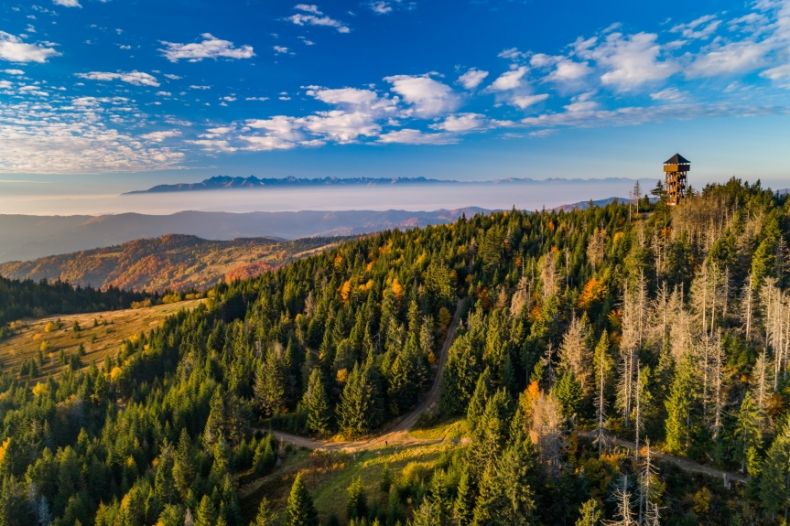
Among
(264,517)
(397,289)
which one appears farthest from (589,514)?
(397,289)

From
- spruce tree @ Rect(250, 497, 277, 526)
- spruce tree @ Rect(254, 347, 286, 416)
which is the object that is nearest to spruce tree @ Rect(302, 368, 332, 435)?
spruce tree @ Rect(254, 347, 286, 416)

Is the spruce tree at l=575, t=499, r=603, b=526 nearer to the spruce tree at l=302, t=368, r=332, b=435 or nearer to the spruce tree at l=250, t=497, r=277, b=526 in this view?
the spruce tree at l=250, t=497, r=277, b=526

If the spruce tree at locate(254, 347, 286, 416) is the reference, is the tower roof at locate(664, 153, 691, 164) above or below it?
above

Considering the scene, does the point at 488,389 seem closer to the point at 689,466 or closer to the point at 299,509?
the point at 689,466

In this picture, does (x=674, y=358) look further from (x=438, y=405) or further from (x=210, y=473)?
(x=210, y=473)

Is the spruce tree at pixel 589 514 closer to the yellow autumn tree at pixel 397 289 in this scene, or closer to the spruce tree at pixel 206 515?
the spruce tree at pixel 206 515

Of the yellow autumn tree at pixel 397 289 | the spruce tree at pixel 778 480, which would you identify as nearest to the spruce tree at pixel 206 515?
the spruce tree at pixel 778 480

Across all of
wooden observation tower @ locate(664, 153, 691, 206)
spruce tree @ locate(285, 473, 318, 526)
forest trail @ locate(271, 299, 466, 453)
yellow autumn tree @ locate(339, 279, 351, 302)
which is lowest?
forest trail @ locate(271, 299, 466, 453)
